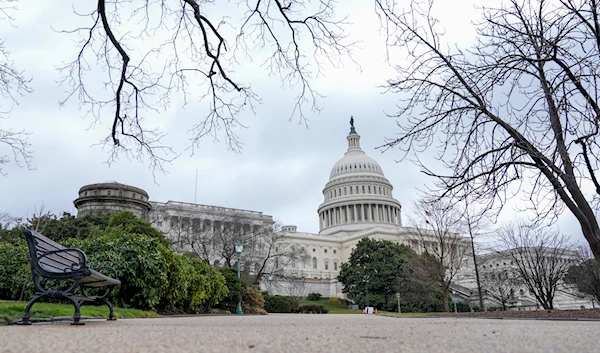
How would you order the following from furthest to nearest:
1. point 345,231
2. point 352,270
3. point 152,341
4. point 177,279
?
point 345,231, point 352,270, point 177,279, point 152,341

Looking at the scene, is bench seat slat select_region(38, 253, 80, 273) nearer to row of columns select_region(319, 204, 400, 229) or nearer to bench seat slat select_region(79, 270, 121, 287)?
bench seat slat select_region(79, 270, 121, 287)

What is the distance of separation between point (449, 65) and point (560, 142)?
7.25 ft

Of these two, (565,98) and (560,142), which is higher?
(565,98)

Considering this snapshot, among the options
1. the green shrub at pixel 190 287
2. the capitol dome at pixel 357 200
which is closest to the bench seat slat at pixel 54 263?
the green shrub at pixel 190 287

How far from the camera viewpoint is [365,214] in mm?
87750

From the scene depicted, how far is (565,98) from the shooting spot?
729 cm

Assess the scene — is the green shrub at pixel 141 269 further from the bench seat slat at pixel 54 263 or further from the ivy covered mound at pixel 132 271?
the bench seat slat at pixel 54 263

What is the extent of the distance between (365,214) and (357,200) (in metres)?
3.14

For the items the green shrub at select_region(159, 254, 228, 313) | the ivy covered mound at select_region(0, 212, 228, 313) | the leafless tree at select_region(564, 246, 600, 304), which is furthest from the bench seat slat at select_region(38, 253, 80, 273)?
the leafless tree at select_region(564, 246, 600, 304)

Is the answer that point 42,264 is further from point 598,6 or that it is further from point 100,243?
point 598,6

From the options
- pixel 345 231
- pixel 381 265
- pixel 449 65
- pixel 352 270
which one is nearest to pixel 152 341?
pixel 449 65

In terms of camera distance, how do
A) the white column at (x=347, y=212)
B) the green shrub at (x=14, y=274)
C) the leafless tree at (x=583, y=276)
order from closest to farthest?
the green shrub at (x=14, y=274), the leafless tree at (x=583, y=276), the white column at (x=347, y=212)

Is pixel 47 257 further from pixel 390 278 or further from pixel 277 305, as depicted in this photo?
pixel 390 278

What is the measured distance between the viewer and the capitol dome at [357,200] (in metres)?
87.2
